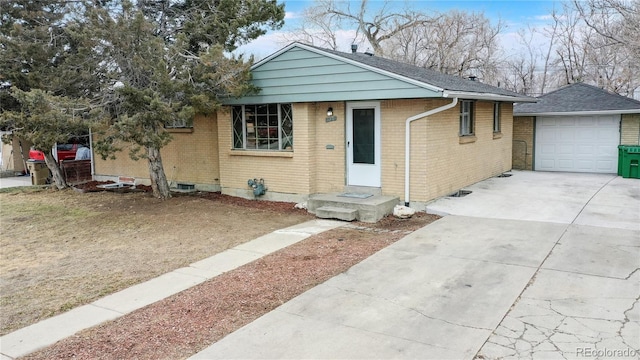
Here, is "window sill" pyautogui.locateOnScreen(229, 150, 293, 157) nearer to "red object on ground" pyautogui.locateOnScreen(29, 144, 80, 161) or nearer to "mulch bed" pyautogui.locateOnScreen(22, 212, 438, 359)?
"mulch bed" pyautogui.locateOnScreen(22, 212, 438, 359)

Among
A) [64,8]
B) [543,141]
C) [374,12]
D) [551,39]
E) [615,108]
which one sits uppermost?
[374,12]

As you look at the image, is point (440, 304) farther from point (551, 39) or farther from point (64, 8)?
point (551, 39)

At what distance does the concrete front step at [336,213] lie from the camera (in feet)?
30.8

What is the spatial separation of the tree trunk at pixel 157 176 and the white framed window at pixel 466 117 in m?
7.61

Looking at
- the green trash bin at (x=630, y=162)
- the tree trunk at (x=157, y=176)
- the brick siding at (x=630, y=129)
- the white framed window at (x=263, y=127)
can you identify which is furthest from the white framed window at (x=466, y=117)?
the tree trunk at (x=157, y=176)

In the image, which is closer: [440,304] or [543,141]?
[440,304]

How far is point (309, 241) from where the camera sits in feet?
26.0

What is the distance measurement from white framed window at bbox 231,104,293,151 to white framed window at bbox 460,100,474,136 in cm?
420

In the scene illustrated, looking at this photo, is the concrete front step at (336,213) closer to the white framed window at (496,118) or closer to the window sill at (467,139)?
the window sill at (467,139)

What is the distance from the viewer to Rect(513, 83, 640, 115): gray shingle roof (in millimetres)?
14703

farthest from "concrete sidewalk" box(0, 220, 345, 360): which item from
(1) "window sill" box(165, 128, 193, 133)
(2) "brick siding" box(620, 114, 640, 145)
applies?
(2) "brick siding" box(620, 114, 640, 145)

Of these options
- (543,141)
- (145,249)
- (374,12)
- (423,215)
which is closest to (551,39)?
(374,12)

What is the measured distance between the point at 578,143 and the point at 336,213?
1032 cm

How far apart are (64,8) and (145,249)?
6789mm
